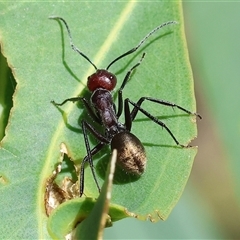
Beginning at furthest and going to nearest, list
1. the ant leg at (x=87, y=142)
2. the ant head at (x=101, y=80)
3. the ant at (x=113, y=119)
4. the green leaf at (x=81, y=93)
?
1. the ant head at (x=101, y=80)
2. the ant at (x=113, y=119)
3. the ant leg at (x=87, y=142)
4. the green leaf at (x=81, y=93)

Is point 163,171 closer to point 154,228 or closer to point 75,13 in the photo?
point 154,228

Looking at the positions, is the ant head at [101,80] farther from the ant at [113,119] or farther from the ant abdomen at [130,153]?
the ant abdomen at [130,153]

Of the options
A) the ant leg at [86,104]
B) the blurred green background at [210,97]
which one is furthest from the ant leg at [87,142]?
the blurred green background at [210,97]

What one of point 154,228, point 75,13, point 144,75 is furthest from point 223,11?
point 154,228

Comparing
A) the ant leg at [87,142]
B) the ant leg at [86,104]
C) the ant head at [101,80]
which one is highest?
the ant head at [101,80]

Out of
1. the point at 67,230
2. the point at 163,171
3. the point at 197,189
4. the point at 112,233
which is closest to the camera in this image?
the point at 67,230

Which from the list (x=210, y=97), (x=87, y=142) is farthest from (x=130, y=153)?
(x=210, y=97)

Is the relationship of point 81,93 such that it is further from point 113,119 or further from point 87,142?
point 113,119

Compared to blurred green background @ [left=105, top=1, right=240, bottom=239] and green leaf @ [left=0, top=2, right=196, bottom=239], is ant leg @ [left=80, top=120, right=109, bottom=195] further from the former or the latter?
blurred green background @ [left=105, top=1, right=240, bottom=239]
